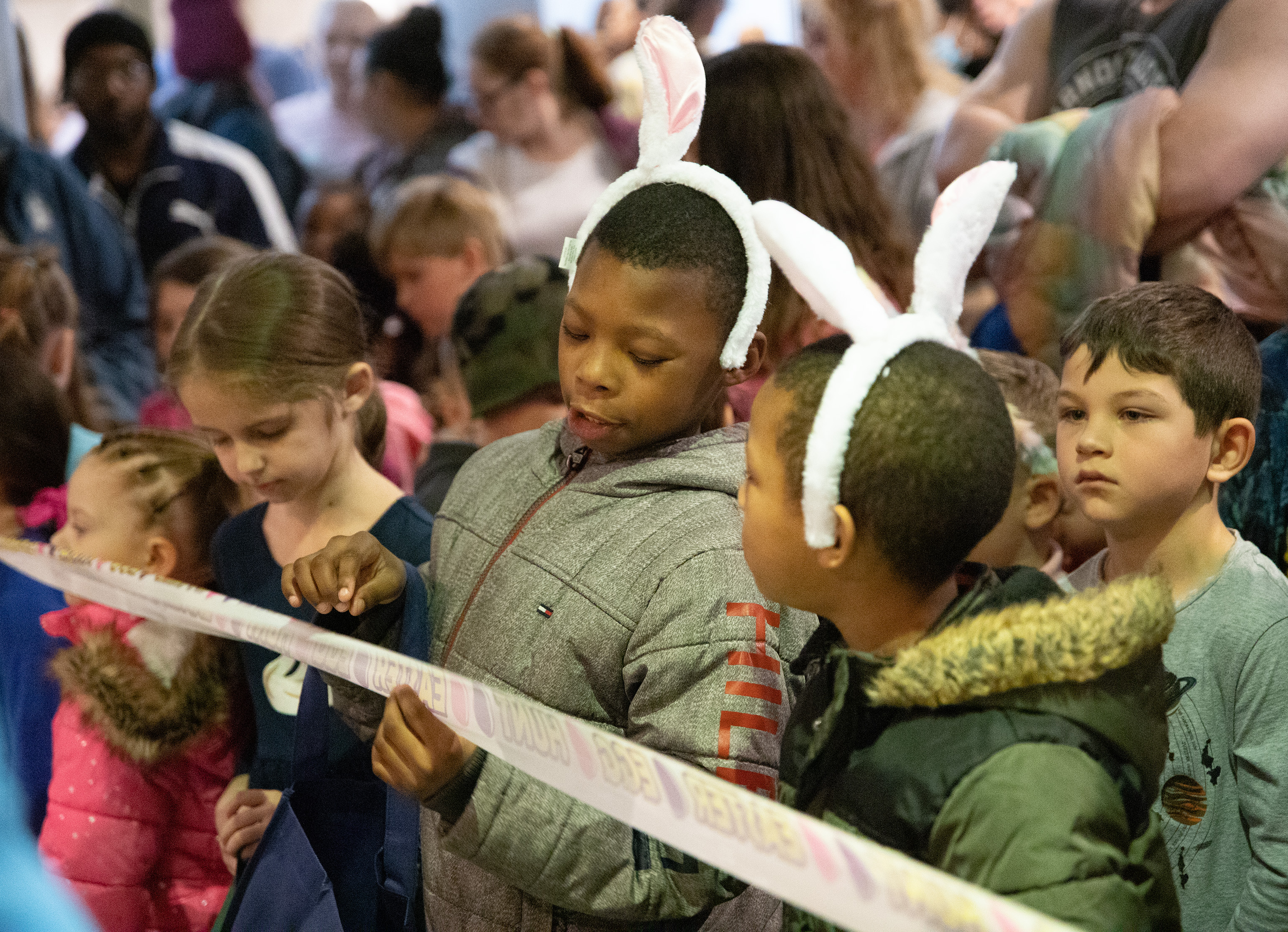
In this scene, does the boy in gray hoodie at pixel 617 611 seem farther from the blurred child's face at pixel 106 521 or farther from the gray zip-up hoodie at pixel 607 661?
the blurred child's face at pixel 106 521

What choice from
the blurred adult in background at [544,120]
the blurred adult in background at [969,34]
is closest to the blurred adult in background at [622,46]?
the blurred adult in background at [544,120]

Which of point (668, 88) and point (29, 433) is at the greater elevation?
point (668, 88)

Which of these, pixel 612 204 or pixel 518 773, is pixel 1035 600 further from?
pixel 612 204

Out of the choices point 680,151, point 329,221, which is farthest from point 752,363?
point 329,221

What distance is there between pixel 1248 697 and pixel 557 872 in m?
0.98

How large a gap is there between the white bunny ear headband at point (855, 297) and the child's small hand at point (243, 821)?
1.23 meters

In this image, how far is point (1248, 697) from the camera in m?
1.70

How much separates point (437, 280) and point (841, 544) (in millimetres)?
3162

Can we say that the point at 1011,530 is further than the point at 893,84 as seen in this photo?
No

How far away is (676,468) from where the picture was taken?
1.68m

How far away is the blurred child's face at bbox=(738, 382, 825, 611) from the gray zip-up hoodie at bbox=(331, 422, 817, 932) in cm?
21

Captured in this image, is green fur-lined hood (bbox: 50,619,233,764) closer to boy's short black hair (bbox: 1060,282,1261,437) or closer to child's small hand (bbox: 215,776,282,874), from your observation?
child's small hand (bbox: 215,776,282,874)

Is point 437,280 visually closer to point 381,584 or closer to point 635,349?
point 381,584

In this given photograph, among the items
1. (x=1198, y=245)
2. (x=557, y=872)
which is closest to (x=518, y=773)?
(x=557, y=872)
